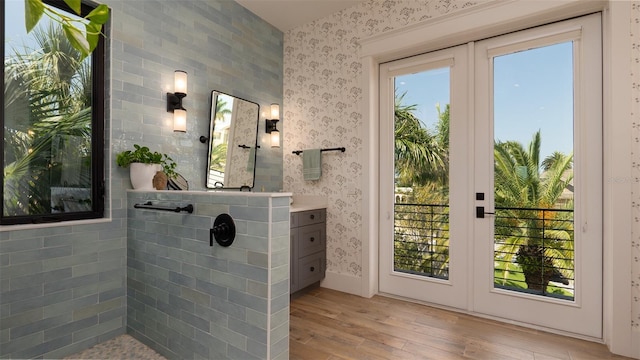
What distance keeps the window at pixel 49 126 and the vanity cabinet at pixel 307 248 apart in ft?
5.11

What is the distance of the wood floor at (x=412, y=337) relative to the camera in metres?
2.09

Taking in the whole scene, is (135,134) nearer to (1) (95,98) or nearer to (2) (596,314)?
(1) (95,98)

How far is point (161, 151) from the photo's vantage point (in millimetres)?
2557

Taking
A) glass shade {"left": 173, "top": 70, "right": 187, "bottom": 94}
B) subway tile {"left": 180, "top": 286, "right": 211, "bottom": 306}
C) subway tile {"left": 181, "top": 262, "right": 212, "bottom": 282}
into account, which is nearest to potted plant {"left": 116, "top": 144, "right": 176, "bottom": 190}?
glass shade {"left": 173, "top": 70, "right": 187, "bottom": 94}

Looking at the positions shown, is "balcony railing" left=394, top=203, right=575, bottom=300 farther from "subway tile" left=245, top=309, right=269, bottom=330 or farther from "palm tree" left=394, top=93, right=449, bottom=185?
"subway tile" left=245, top=309, right=269, bottom=330

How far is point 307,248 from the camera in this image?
3.12 meters

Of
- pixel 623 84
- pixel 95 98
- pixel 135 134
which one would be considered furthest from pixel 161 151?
pixel 623 84

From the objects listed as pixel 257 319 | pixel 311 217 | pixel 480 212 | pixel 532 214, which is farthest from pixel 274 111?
pixel 532 214

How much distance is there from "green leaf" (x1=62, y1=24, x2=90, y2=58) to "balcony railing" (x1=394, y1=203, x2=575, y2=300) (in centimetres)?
289

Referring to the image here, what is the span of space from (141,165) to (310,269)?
5.84 feet

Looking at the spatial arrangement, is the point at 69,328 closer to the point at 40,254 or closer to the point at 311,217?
the point at 40,254

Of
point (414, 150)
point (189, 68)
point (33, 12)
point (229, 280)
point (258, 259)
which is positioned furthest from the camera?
point (414, 150)

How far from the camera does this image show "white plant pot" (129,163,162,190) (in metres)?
2.26

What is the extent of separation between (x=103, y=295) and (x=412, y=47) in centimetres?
319
